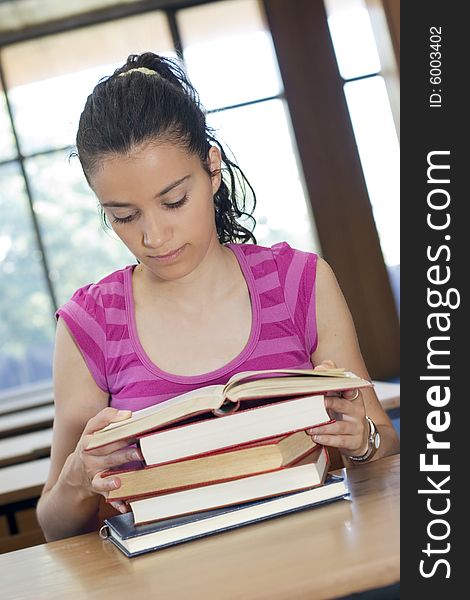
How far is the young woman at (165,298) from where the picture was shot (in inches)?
52.5

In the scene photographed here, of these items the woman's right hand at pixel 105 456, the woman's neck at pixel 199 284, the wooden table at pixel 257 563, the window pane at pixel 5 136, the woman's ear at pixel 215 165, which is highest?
the window pane at pixel 5 136

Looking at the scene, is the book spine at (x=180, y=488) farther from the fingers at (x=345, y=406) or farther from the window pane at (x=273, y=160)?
the window pane at (x=273, y=160)

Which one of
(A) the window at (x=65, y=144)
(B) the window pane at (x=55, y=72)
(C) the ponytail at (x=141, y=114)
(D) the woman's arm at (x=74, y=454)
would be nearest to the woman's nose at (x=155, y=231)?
(C) the ponytail at (x=141, y=114)

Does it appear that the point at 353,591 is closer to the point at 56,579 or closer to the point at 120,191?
the point at 56,579

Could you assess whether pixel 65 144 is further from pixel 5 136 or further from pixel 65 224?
pixel 65 224

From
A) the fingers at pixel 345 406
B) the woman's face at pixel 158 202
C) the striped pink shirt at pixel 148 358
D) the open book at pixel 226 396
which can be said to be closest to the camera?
the open book at pixel 226 396

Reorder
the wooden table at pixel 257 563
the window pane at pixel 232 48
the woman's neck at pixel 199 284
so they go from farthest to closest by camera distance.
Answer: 1. the window pane at pixel 232 48
2. the woman's neck at pixel 199 284
3. the wooden table at pixel 257 563

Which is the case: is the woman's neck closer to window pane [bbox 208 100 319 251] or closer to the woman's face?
the woman's face

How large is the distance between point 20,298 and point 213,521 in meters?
5.89

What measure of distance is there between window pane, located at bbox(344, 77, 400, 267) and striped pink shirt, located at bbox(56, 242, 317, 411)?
5244 millimetres

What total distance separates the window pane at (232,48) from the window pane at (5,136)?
1.43 meters

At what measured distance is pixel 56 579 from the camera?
3.31 ft

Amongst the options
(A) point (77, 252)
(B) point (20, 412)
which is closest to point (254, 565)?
(B) point (20, 412)

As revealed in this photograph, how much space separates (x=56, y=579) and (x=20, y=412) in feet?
14.5
